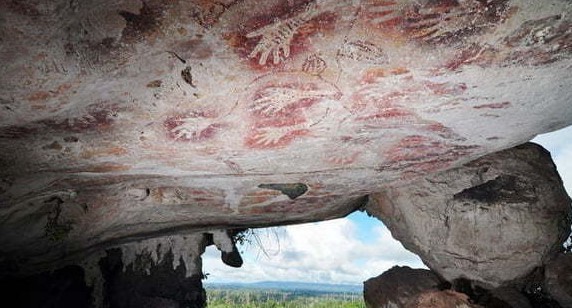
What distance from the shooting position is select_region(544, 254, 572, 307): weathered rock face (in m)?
6.43

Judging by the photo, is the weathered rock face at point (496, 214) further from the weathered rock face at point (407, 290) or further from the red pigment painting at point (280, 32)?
the red pigment painting at point (280, 32)

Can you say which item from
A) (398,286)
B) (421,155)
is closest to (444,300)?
(398,286)

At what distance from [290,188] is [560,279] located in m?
5.09

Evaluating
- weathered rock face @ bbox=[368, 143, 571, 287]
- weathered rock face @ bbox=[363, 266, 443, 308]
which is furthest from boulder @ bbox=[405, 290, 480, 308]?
weathered rock face @ bbox=[368, 143, 571, 287]

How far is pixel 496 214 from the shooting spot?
658cm

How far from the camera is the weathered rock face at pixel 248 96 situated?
3055 millimetres

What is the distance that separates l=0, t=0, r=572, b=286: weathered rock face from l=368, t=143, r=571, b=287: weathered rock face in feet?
2.10

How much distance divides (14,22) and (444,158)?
594cm

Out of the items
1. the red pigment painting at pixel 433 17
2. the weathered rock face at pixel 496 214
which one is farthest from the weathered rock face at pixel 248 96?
the weathered rock face at pixel 496 214

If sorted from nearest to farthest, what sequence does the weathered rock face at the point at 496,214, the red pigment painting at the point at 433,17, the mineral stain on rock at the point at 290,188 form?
the red pigment painting at the point at 433,17, the weathered rock face at the point at 496,214, the mineral stain on rock at the point at 290,188

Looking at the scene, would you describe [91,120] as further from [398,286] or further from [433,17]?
[398,286]

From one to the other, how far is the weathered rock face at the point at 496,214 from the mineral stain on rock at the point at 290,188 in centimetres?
217

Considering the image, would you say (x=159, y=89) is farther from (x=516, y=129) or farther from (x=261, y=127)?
(x=516, y=129)

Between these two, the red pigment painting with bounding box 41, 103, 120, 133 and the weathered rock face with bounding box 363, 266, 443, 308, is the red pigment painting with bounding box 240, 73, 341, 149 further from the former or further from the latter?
the weathered rock face with bounding box 363, 266, 443, 308
